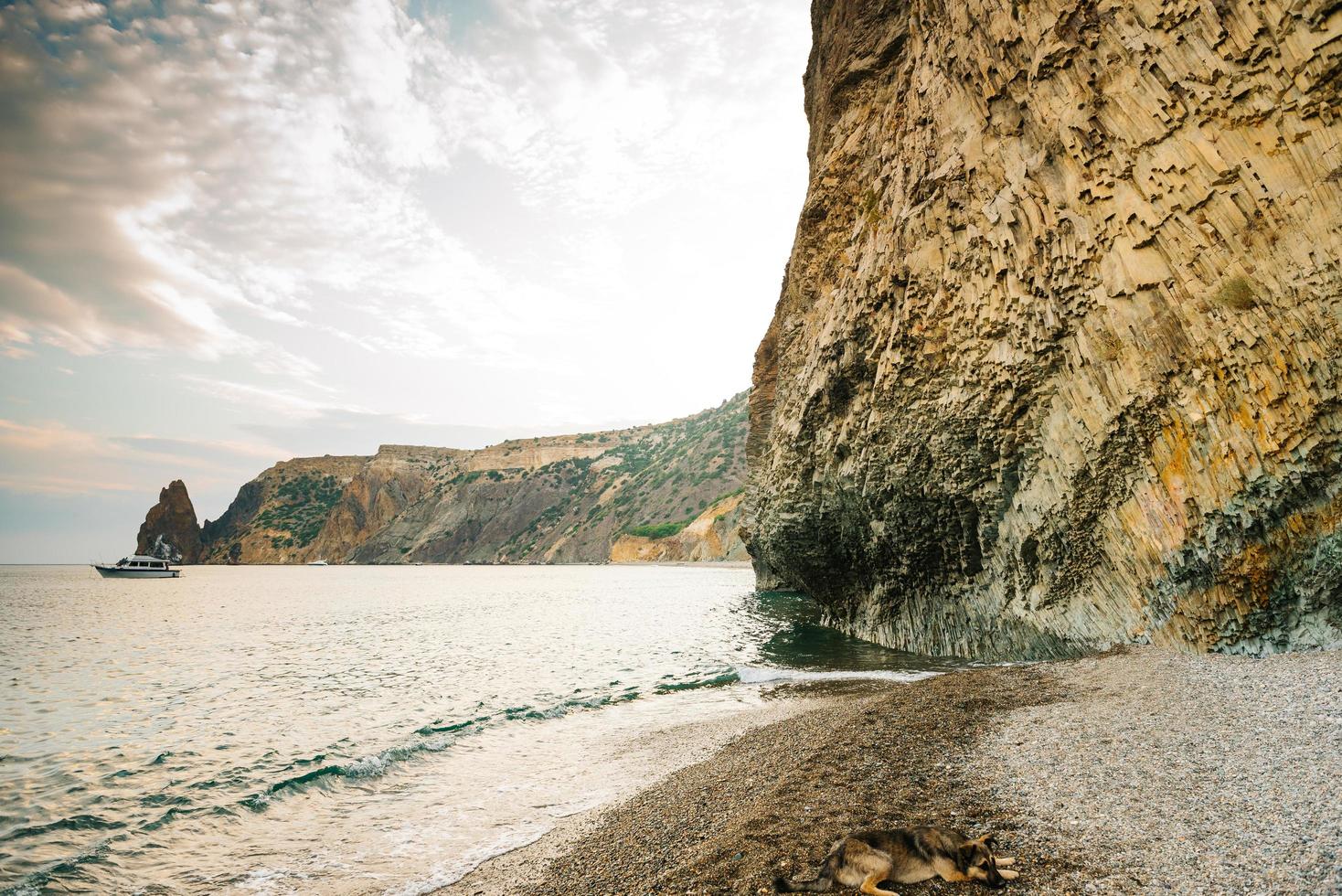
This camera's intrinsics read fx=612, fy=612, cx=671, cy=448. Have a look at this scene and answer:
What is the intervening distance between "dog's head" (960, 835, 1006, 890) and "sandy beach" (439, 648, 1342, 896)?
12cm

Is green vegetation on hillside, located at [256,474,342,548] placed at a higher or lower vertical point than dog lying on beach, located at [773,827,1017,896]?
higher

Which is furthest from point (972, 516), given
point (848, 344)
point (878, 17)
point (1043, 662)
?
point (878, 17)

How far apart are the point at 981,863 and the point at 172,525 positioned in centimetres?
19399

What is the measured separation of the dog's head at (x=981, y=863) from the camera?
3.92 m

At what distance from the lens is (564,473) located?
503 ft

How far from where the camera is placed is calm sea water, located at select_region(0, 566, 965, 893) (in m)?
7.20

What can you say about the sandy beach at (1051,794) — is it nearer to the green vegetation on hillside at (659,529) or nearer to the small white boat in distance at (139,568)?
the small white boat in distance at (139,568)

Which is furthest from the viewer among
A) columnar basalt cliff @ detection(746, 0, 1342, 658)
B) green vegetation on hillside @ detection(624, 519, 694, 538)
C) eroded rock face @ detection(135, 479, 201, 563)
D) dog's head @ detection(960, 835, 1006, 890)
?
eroded rock face @ detection(135, 479, 201, 563)

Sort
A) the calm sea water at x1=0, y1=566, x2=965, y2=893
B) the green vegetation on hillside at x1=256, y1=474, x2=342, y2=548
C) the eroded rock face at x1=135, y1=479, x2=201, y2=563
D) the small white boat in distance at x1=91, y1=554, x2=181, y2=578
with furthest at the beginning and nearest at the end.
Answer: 1. the green vegetation on hillside at x1=256, y1=474, x2=342, y2=548
2. the eroded rock face at x1=135, y1=479, x2=201, y2=563
3. the small white boat in distance at x1=91, y1=554, x2=181, y2=578
4. the calm sea water at x1=0, y1=566, x2=965, y2=893

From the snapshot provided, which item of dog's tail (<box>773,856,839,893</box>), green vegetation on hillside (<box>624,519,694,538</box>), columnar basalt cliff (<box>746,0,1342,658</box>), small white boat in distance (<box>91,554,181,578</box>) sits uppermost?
columnar basalt cliff (<box>746,0,1342,658</box>)

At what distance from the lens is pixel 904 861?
4.14m

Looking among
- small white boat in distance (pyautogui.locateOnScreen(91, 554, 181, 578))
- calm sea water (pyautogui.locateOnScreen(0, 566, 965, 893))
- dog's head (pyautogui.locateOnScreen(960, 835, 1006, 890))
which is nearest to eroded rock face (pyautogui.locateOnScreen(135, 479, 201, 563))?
small white boat in distance (pyautogui.locateOnScreen(91, 554, 181, 578))

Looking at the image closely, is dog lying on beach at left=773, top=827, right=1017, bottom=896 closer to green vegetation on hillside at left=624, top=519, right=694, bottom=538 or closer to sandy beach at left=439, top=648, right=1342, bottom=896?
sandy beach at left=439, top=648, right=1342, bottom=896

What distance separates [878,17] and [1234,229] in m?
16.3
